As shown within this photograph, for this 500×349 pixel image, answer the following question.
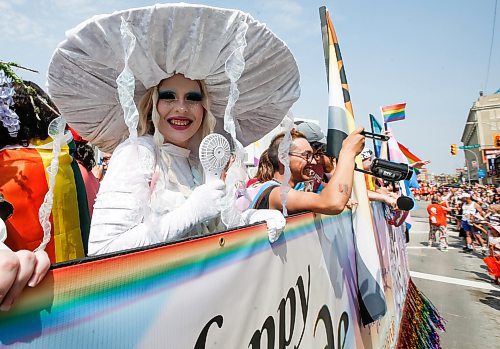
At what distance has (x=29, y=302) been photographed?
24.2 inches

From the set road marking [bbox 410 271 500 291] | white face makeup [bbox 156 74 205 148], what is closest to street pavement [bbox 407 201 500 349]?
road marking [bbox 410 271 500 291]

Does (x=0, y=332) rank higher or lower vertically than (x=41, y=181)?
lower

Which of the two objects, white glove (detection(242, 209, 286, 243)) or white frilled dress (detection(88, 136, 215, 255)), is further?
white glove (detection(242, 209, 286, 243))

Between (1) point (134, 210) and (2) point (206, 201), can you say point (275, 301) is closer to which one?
(2) point (206, 201)

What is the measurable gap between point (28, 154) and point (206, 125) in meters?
0.78

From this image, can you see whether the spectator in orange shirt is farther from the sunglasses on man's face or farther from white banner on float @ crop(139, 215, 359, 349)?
white banner on float @ crop(139, 215, 359, 349)

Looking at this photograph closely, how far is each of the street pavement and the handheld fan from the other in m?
3.97

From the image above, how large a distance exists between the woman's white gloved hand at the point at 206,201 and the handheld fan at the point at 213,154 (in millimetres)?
38

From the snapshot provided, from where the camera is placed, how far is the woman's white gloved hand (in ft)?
4.25

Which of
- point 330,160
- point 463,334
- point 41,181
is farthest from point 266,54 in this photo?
point 463,334

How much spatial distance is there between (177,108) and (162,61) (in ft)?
0.64

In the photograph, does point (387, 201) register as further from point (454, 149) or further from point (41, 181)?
point (454, 149)

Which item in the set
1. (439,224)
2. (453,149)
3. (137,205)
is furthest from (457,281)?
(453,149)

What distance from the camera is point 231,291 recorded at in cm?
110
